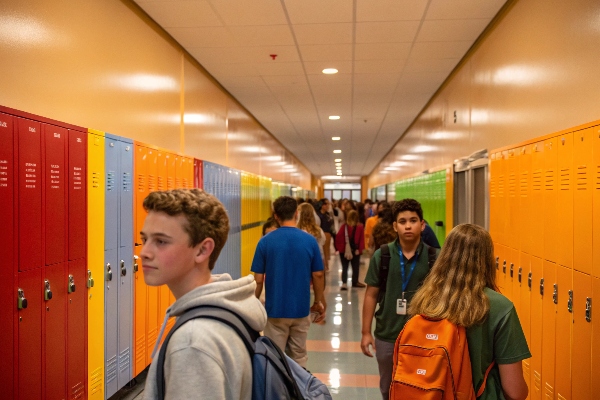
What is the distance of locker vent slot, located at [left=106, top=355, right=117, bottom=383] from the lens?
13.9 ft

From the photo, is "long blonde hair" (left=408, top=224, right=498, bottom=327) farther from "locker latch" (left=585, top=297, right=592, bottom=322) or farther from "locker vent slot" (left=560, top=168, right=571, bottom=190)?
"locker vent slot" (left=560, top=168, right=571, bottom=190)

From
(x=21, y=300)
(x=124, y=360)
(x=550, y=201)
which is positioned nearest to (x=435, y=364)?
(x=550, y=201)

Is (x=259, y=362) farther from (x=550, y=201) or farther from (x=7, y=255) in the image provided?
(x=550, y=201)

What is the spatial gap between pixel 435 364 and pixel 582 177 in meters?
1.63

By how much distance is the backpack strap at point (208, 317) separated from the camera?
1308mm

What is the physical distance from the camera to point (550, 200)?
143 inches

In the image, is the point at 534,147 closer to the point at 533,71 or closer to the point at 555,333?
the point at 533,71

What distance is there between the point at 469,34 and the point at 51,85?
4.37 m

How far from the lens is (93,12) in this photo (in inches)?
175

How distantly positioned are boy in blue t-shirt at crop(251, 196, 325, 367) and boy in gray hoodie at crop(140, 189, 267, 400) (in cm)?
262

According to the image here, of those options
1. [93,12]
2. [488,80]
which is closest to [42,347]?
[93,12]

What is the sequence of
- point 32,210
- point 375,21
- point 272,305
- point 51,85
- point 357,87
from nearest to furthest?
point 32,210
point 51,85
point 272,305
point 375,21
point 357,87

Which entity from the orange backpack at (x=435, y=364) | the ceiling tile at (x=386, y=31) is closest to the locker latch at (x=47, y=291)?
the orange backpack at (x=435, y=364)

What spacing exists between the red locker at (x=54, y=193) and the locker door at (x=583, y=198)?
9.95ft
